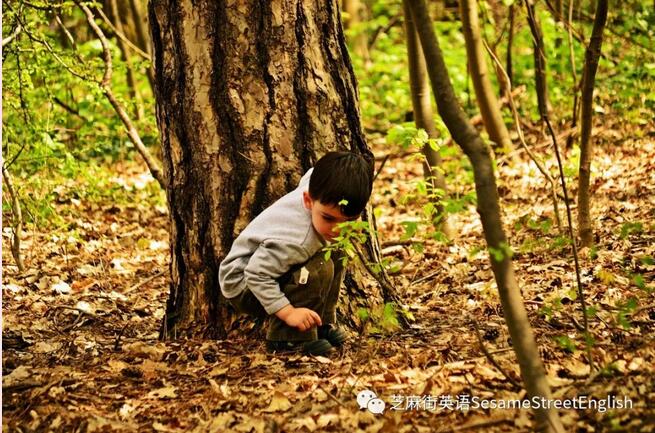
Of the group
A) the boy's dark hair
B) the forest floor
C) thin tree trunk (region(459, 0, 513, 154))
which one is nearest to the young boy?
the boy's dark hair

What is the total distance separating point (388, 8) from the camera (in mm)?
18531

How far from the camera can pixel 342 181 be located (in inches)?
135

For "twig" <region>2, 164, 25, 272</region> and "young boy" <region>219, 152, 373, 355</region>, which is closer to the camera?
"young boy" <region>219, 152, 373, 355</region>

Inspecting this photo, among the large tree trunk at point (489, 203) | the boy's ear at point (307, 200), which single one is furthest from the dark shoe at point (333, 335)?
the large tree trunk at point (489, 203)

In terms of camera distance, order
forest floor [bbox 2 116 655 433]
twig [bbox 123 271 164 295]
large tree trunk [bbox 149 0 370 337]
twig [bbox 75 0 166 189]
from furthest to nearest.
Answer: twig [bbox 75 0 166 189], twig [bbox 123 271 164 295], large tree trunk [bbox 149 0 370 337], forest floor [bbox 2 116 655 433]

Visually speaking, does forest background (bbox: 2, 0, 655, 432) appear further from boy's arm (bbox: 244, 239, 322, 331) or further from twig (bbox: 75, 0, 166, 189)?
boy's arm (bbox: 244, 239, 322, 331)

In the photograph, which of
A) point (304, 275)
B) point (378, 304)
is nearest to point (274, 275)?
point (304, 275)

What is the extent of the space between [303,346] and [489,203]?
165cm

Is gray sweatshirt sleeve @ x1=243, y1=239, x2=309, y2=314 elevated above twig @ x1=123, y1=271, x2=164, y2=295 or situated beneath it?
elevated above

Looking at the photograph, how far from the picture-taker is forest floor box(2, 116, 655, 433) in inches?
116

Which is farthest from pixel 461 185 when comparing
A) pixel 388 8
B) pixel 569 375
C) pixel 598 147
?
pixel 388 8

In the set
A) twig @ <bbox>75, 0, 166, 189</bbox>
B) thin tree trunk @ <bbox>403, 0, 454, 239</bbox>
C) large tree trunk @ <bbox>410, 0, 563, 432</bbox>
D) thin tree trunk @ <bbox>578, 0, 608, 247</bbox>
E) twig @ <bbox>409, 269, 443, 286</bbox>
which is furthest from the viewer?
thin tree trunk @ <bbox>403, 0, 454, 239</bbox>

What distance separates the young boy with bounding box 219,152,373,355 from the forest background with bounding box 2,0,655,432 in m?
0.20

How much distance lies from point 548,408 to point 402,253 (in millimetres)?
3709
